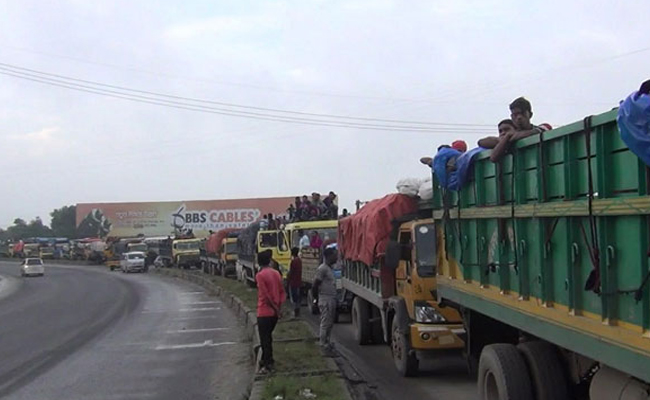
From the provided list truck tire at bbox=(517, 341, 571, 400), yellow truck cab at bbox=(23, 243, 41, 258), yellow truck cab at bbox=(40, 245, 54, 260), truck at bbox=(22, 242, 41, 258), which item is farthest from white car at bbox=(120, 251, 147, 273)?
truck tire at bbox=(517, 341, 571, 400)

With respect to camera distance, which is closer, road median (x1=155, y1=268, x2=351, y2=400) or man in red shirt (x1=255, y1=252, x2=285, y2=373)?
road median (x1=155, y1=268, x2=351, y2=400)

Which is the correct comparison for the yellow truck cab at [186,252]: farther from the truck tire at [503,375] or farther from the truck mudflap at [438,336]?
the truck tire at [503,375]

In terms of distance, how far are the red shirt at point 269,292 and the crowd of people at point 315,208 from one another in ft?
45.5

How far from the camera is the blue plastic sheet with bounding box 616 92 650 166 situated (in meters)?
4.06

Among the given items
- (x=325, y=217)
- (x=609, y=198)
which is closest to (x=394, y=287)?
(x=609, y=198)

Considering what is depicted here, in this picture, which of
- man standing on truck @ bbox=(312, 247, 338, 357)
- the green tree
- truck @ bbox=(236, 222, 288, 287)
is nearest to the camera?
man standing on truck @ bbox=(312, 247, 338, 357)

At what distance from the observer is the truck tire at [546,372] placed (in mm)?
6055

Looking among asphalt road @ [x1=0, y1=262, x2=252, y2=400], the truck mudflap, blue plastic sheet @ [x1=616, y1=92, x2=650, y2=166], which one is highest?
blue plastic sheet @ [x1=616, y1=92, x2=650, y2=166]

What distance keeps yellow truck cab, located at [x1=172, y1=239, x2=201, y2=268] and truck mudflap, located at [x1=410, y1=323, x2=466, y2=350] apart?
51.4 m

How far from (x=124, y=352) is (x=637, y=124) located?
13408mm

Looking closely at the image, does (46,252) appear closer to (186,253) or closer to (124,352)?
(186,253)

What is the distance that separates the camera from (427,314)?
10633mm

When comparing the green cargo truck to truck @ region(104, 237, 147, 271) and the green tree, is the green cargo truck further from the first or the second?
the green tree

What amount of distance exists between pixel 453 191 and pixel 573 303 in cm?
307
